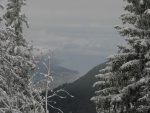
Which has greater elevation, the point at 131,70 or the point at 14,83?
the point at 131,70

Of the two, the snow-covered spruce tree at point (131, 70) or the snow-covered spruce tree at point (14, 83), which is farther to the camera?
the snow-covered spruce tree at point (131, 70)

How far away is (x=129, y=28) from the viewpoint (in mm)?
18625

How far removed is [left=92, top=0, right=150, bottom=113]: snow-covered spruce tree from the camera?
1811 centimetres

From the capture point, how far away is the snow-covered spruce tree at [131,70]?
59.4 ft

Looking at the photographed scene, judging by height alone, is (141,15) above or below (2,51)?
above

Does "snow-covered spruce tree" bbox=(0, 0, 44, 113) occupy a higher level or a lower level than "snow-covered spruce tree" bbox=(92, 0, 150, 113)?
lower

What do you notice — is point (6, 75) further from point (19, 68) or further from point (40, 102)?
point (40, 102)

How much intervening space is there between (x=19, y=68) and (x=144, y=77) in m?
11.1

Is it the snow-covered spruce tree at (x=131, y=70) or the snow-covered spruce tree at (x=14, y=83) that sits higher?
the snow-covered spruce tree at (x=131, y=70)

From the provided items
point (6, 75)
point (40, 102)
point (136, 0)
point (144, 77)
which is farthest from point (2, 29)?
point (136, 0)

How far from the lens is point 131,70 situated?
741 inches

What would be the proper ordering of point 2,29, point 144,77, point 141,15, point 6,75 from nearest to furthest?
point 6,75 < point 2,29 < point 144,77 < point 141,15

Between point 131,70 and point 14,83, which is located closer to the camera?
point 14,83

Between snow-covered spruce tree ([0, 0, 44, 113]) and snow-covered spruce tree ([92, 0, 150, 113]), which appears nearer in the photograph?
snow-covered spruce tree ([0, 0, 44, 113])
